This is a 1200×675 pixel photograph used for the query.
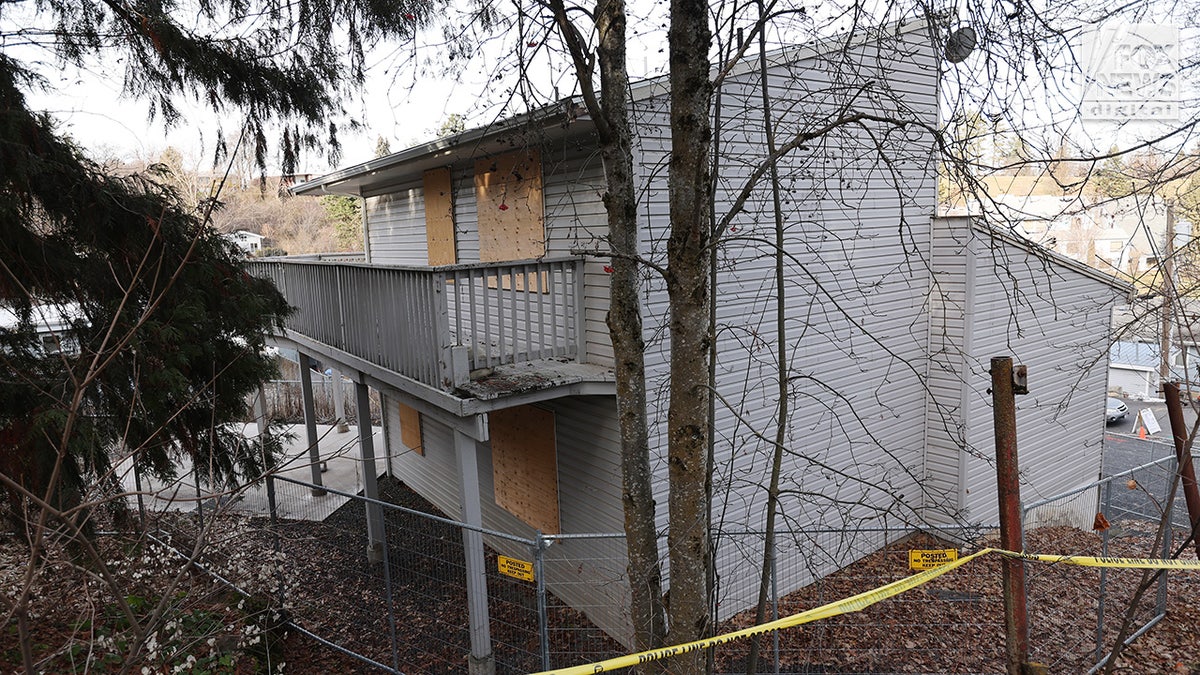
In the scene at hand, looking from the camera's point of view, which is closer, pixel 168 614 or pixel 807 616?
pixel 807 616

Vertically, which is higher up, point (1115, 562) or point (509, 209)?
point (509, 209)

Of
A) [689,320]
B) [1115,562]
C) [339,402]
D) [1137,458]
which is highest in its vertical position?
[689,320]

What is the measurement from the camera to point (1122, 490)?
14.5 m

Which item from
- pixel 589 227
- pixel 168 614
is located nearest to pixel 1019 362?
pixel 589 227

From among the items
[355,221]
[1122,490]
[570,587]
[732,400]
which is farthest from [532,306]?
[355,221]

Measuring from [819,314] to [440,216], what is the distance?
531cm

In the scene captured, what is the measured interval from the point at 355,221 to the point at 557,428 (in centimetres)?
3412

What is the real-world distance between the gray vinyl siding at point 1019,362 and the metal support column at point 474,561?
17.1 feet

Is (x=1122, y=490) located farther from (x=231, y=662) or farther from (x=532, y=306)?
(x=231, y=662)

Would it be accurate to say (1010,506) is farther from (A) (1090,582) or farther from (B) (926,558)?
(A) (1090,582)

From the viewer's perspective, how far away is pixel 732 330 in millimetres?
7227

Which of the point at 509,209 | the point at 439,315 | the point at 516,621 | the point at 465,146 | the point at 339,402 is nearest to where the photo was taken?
the point at 439,315

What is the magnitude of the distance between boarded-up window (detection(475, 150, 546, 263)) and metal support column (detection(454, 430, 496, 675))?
217cm

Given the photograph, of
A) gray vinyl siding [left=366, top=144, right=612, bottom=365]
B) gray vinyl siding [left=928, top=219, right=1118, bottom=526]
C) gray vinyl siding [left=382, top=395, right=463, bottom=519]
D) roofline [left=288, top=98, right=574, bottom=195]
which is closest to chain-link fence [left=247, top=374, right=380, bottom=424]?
gray vinyl siding [left=382, top=395, right=463, bottom=519]
